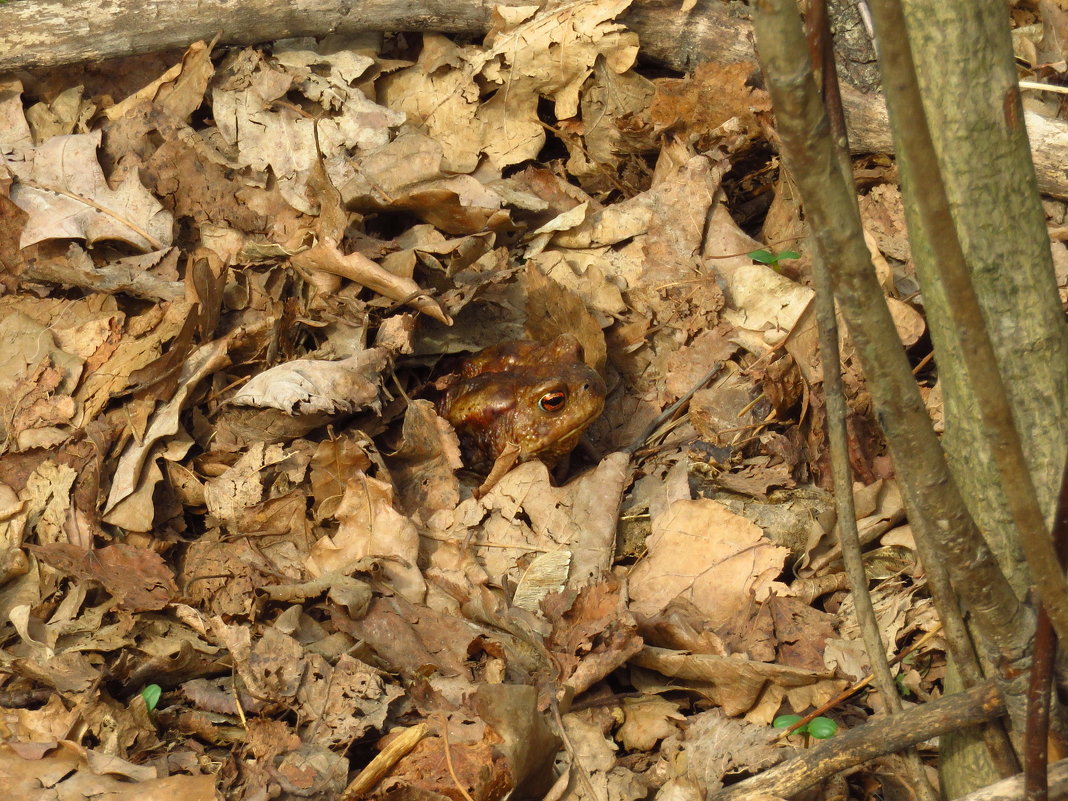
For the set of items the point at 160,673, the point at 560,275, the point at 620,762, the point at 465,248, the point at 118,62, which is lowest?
the point at 620,762

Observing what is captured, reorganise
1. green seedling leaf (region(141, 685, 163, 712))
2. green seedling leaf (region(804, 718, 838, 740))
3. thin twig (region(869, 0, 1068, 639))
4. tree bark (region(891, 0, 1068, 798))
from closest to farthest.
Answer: thin twig (region(869, 0, 1068, 639)) → tree bark (region(891, 0, 1068, 798)) → green seedling leaf (region(804, 718, 838, 740)) → green seedling leaf (region(141, 685, 163, 712))

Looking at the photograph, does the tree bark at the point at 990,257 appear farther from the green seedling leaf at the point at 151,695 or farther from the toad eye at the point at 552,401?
the green seedling leaf at the point at 151,695

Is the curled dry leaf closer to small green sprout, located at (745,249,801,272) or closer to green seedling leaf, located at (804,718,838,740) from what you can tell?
small green sprout, located at (745,249,801,272)

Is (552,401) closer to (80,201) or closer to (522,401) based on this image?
(522,401)

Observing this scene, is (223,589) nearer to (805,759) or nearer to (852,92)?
(805,759)

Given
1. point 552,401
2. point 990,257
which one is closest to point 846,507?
point 990,257

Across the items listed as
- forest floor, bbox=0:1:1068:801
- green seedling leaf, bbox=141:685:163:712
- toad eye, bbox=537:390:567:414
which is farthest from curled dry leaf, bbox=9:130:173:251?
green seedling leaf, bbox=141:685:163:712

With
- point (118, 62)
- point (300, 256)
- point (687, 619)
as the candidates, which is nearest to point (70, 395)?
point (300, 256)
